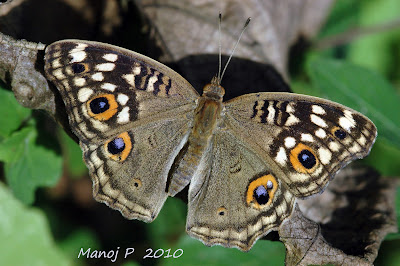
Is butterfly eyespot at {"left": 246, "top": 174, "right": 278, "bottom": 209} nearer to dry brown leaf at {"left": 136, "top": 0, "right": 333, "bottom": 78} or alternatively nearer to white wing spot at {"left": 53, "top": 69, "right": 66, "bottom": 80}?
dry brown leaf at {"left": 136, "top": 0, "right": 333, "bottom": 78}

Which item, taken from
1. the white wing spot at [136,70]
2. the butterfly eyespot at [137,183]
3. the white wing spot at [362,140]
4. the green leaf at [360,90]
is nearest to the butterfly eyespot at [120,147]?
the butterfly eyespot at [137,183]

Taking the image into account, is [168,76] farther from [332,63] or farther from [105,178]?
[332,63]

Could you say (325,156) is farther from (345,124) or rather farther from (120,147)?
(120,147)

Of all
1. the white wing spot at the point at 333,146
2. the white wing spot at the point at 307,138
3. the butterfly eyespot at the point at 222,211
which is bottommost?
the butterfly eyespot at the point at 222,211

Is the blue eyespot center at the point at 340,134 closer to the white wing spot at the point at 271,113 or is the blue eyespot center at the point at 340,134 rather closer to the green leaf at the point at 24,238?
the white wing spot at the point at 271,113

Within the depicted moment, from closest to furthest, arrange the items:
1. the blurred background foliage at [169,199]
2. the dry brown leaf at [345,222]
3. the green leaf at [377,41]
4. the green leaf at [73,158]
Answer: the blurred background foliage at [169,199] → the dry brown leaf at [345,222] → the green leaf at [73,158] → the green leaf at [377,41]

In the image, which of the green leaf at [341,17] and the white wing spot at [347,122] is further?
the green leaf at [341,17]

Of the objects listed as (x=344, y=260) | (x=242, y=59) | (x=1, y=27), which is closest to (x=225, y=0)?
(x=242, y=59)
